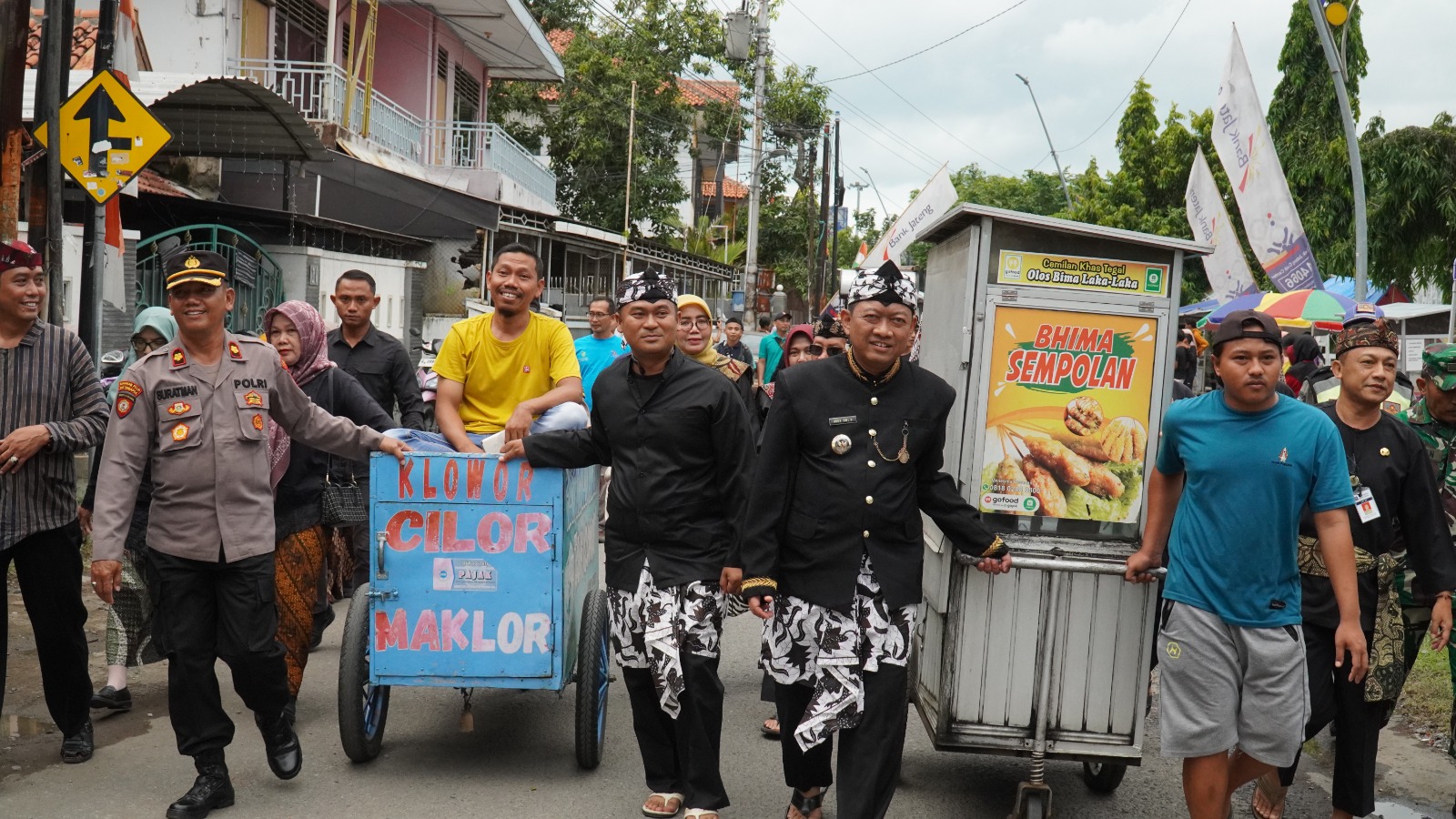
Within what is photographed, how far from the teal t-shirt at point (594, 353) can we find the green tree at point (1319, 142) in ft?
44.0

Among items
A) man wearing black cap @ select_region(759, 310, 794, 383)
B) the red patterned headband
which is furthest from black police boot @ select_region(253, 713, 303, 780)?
man wearing black cap @ select_region(759, 310, 794, 383)

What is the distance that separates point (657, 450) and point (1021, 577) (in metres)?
1.43

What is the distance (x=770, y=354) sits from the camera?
13.2m

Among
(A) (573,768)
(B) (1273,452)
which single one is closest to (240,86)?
(A) (573,768)

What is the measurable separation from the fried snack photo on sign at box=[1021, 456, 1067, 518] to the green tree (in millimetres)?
16482

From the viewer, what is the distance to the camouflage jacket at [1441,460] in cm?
519

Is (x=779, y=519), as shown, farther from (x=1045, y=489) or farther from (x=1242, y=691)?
(x=1242, y=691)

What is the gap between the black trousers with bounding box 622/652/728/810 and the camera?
481 cm

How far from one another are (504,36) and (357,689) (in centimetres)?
2191

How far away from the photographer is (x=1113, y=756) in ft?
16.1

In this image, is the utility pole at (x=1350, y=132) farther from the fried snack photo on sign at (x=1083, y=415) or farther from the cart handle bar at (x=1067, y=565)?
the cart handle bar at (x=1067, y=565)

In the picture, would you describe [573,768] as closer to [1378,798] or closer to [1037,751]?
[1037,751]

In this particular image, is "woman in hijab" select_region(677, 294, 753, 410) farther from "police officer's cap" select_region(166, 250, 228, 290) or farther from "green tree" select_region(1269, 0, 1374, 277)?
"green tree" select_region(1269, 0, 1374, 277)

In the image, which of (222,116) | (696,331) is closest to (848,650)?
(696,331)
